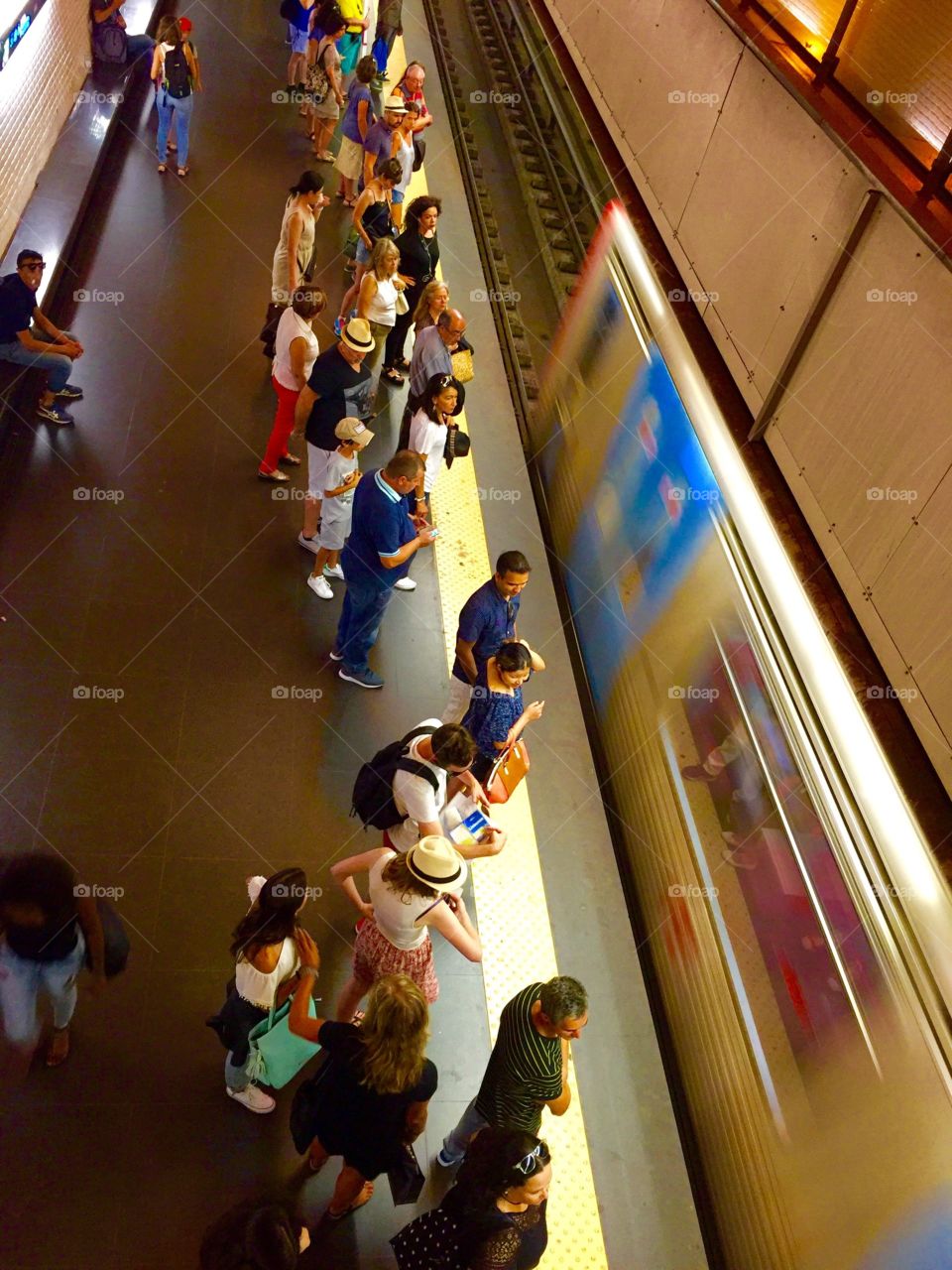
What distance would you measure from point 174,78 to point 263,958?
323 inches

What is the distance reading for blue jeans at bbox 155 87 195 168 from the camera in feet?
29.8

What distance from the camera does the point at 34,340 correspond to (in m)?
6.06

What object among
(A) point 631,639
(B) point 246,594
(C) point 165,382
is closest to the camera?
(A) point 631,639

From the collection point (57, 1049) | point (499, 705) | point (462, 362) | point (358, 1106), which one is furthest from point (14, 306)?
point (358, 1106)

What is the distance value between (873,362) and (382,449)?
3.59 meters

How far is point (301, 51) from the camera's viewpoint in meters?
11.2

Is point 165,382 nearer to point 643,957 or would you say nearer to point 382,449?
point 382,449

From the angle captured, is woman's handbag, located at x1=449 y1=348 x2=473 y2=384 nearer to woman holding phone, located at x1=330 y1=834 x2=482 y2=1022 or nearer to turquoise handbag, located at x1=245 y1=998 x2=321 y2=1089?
woman holding phone, located at x1=330 y1=834 x2=482 y2=1022

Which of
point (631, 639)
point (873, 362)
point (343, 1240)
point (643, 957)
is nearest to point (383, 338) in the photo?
point (631, 639)

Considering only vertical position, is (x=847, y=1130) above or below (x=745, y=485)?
below

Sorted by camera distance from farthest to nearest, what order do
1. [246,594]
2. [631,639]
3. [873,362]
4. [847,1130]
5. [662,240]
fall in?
1. [662,240]
2. [246,594]
3. [631,639]
4. [873,362]
5. [847,1130]

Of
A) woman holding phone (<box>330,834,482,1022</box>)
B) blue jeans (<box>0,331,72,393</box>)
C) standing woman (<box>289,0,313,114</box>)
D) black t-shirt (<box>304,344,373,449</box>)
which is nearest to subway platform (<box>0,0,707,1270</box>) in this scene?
blue jeans (<box>0,331,72,393</box>)

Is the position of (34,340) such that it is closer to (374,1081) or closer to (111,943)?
(111,943)

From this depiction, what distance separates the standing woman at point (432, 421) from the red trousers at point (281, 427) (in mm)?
773
